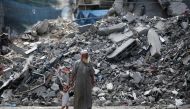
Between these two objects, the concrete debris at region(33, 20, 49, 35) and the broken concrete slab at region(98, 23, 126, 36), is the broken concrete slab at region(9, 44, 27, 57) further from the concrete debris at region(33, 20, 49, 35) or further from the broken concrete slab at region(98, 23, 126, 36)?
the broken concrete slab at region(98, 23, 126, 36)

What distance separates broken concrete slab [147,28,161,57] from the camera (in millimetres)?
16016

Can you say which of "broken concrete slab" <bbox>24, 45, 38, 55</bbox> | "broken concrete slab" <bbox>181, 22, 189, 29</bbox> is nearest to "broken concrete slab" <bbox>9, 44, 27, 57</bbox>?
"broken concrete slab" <bbox>24, 45, 38, 55</bbox>

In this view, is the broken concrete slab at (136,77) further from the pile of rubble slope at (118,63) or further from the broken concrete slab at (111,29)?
the broken concrete slab at (111,29)

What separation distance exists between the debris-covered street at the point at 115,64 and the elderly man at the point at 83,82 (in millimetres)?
3048

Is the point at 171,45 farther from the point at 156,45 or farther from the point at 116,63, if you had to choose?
the point at 116,63

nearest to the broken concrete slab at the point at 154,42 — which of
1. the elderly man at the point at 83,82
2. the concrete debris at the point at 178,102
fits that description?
the concrete debris at the point at 178,102

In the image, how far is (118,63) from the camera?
51.9 feet

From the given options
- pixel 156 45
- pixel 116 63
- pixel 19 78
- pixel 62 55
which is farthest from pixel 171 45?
pixel 19 78

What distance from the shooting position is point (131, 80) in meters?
14.7

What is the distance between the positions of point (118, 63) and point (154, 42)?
172 centimetres

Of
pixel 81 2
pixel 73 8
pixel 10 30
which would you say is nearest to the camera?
pixel 10 30

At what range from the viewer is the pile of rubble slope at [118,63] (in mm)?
13938

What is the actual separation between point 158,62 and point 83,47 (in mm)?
2949

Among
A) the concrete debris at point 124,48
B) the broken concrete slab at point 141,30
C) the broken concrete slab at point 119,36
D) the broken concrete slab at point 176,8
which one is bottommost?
the concrete debris at point 124,48
